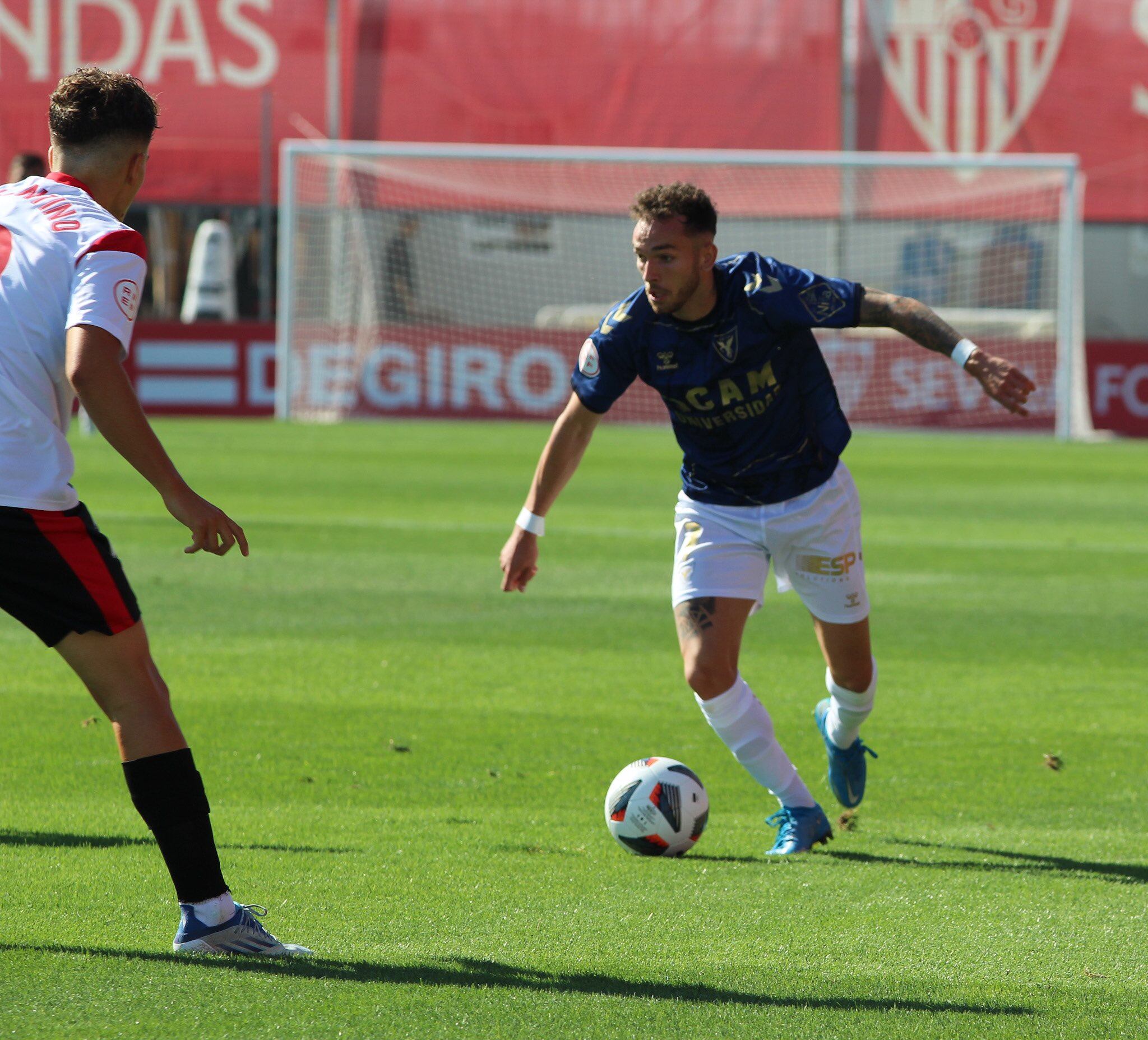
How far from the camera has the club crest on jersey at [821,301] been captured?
5.12m

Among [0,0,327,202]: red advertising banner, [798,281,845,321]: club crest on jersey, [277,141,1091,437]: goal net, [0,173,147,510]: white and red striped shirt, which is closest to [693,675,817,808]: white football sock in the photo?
[798,281,845,321]: club crest on jersey

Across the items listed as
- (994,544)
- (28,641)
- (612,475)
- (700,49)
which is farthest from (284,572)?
(700,49)

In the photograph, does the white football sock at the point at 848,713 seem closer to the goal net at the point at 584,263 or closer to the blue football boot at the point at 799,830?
the blue football boot at the point at 799,830

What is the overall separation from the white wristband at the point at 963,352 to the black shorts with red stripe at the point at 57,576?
2.49 metres

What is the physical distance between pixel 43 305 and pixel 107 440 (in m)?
0.36

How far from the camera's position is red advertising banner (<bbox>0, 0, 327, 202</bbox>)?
28.6 meters

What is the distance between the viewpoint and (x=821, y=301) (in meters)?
5.14

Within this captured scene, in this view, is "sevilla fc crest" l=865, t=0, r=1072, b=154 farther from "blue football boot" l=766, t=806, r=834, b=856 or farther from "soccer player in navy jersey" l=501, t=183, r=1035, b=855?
"blue football boot" l=766, t=806, r=834, b=856

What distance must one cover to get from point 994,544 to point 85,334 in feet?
34.5

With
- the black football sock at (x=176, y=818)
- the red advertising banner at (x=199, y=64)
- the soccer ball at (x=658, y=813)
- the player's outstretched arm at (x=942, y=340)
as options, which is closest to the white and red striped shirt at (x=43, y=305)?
the black football sock at (x=176, y=818)

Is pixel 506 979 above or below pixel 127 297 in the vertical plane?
below

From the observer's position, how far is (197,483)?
53.5 feet

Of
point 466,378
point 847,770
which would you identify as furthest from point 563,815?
point 466,378

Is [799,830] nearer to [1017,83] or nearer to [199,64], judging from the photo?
[1017,83]
